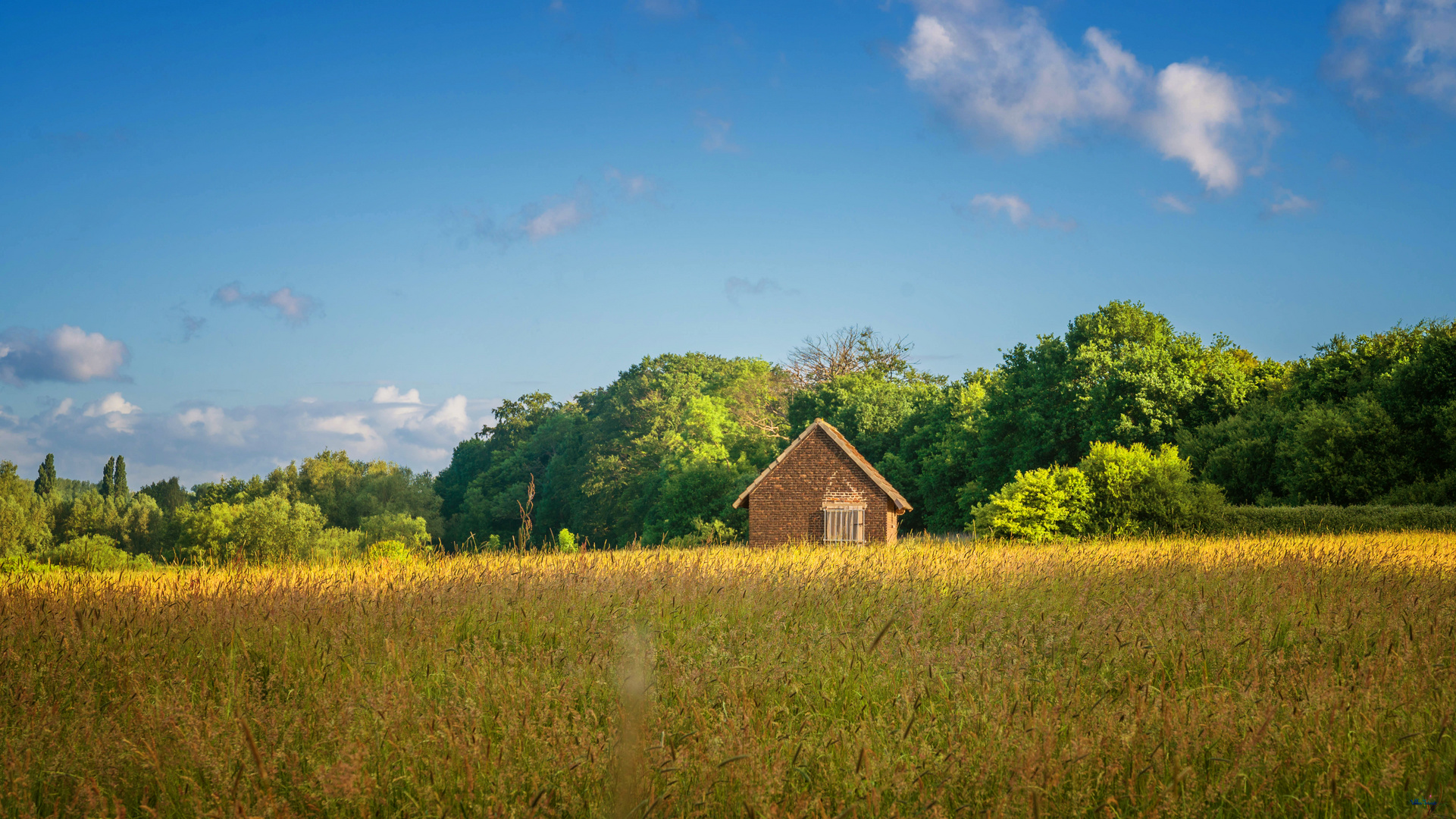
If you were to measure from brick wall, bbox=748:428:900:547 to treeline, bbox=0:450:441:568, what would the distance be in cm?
2479

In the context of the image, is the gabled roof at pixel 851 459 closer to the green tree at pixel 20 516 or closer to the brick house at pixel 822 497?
the brick house at pixel 822 497

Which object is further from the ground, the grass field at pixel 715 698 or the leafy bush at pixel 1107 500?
the leafy bush at pixel 1107 500

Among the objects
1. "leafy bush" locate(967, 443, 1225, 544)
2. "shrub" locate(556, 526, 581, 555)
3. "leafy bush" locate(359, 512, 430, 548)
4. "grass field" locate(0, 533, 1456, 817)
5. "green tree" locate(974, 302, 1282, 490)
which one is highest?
"green tree" locate(974, 302, 1282, 490)

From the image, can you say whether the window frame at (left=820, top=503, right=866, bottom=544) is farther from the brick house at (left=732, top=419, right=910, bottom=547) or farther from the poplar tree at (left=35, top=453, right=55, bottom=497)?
the poplar tree at (left=35, top=453, right=55, bottom=497)

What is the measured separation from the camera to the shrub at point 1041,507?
2416 centimetres

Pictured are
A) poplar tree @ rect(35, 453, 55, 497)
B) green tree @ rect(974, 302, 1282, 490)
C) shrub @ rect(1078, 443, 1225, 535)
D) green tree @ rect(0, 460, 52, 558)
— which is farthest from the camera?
poplar tree @ rect(35, 453, 55, 497)

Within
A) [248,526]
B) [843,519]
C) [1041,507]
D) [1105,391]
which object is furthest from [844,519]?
[248,526]

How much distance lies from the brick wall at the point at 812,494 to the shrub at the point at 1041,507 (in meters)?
7.13

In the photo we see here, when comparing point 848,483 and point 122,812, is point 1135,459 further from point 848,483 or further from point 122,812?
point 122,812

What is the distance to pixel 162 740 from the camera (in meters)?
3.80

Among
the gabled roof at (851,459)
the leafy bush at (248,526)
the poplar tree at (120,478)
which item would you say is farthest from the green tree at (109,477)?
the gabled roof at (851,459)

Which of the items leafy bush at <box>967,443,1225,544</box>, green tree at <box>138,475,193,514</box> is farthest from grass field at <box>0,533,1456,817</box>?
green tree at <box>138,475,193,514</box>

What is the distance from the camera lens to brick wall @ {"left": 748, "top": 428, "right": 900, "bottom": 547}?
1284 inches

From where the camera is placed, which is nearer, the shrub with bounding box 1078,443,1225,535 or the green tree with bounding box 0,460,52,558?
the shrub with bounding box 1078,443,1225,535
